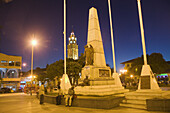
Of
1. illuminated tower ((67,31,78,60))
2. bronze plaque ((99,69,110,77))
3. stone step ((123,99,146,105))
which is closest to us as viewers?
stone step ((123,99,146,105))

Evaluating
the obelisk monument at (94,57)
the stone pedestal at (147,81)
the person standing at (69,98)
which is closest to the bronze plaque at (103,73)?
the obelisk monument at (94,57)

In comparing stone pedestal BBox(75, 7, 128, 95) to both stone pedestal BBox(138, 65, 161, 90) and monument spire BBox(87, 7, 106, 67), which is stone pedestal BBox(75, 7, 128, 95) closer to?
monument spire BBox(87, 7, 106, 67)

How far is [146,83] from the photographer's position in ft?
32.7

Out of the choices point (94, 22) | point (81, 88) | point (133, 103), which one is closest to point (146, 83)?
point (133, 103)

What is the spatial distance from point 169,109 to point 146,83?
3.13 m

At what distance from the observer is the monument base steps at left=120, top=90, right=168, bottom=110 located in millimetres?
8320

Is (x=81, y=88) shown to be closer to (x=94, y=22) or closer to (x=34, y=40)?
(x=94, y=22)

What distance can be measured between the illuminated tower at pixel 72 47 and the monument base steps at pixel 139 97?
9568 cm

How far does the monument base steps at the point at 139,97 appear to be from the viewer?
8.32 meters

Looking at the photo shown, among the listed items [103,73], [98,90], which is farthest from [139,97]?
[103,73]

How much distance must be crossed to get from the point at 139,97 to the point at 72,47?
97367mm

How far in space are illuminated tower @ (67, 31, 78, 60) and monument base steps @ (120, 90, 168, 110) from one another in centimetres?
9568

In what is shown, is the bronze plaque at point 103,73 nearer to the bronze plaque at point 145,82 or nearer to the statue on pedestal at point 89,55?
the statue on pedestal at point 89,55

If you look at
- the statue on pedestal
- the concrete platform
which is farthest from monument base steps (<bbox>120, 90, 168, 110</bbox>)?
the statue on pedestal
